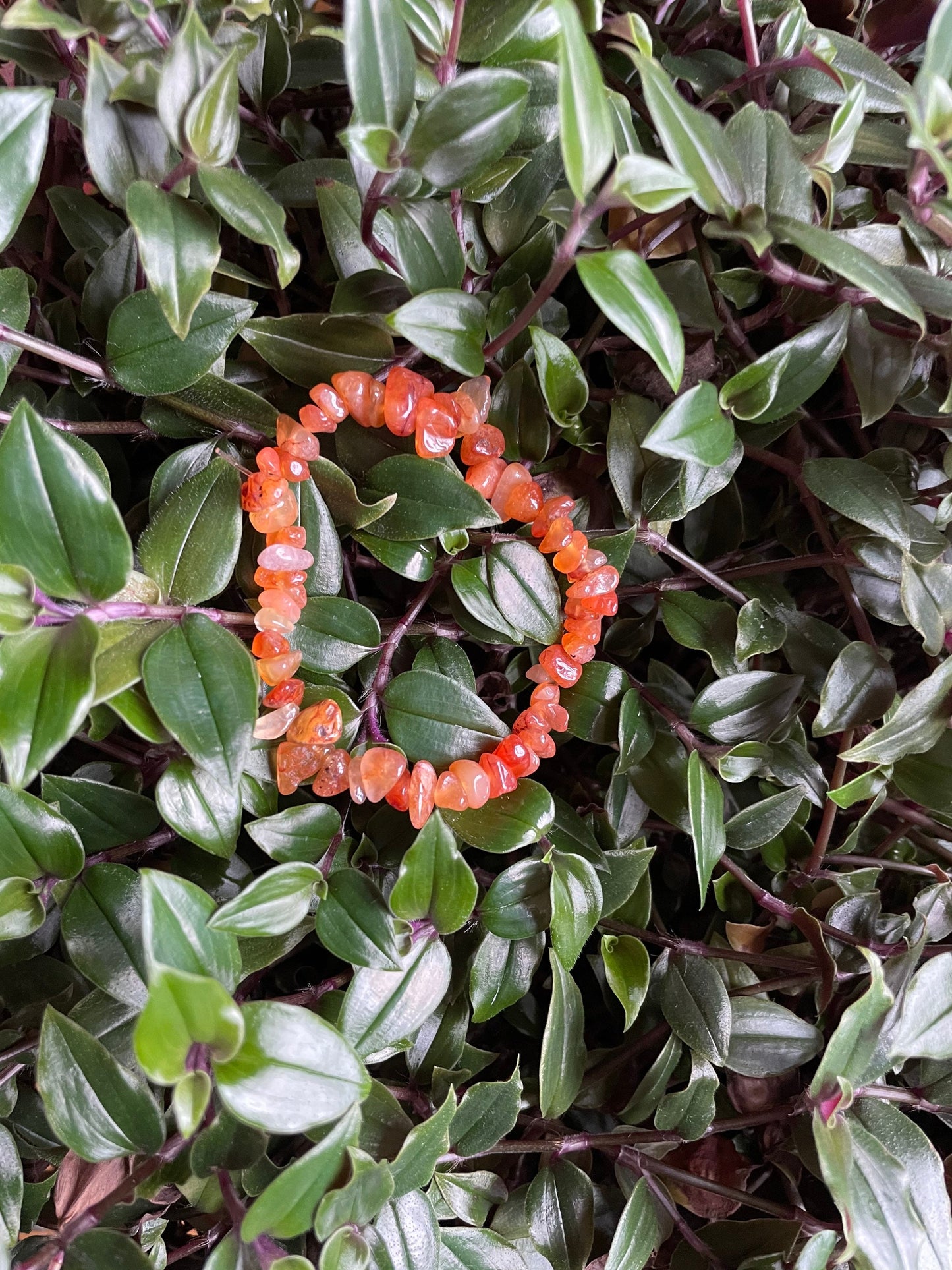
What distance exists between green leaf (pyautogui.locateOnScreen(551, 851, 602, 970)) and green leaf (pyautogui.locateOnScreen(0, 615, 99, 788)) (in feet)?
1.13

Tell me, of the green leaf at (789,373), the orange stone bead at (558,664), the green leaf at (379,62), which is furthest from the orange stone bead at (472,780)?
the green leaf at (379,62)

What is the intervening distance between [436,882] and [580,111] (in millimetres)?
472

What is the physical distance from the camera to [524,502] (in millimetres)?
653

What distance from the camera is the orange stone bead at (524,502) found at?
0.65 metres

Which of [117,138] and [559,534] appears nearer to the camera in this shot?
[117,138]

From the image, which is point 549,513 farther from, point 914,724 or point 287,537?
point 914,724

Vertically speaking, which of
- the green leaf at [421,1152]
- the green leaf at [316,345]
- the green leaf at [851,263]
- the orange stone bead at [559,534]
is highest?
the green leaf at [851,263]

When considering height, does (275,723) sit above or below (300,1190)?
above

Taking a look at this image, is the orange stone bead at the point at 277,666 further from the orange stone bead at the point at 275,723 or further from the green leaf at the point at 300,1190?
the green leaf at the point at 300,1190

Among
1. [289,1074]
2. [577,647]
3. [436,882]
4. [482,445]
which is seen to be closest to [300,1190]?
[289,1074]

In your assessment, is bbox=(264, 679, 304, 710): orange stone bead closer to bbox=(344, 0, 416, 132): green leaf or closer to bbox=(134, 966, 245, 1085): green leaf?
bbox=(134, 966, 245, 1085): green leaf

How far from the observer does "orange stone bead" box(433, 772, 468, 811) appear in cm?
60

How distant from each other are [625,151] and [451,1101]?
0.67 m

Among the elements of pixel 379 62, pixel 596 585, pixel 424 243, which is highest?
pixel 379 62
